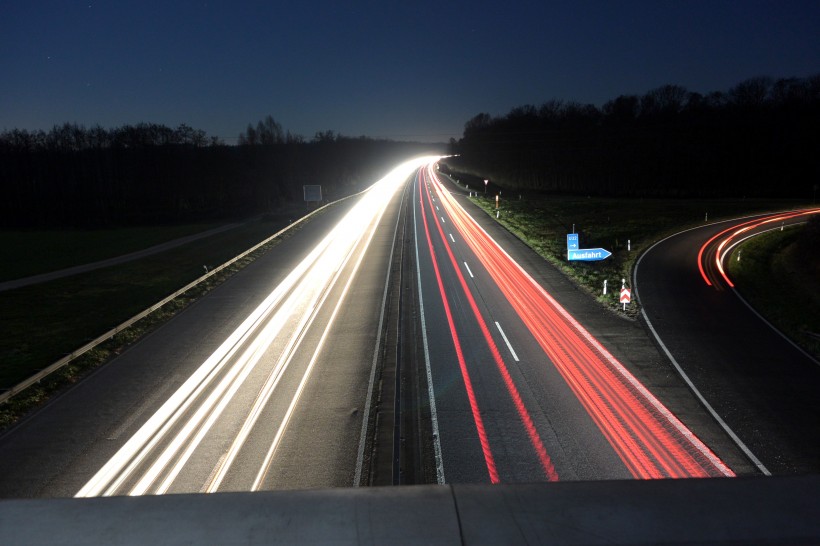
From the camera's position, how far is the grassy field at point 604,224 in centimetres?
2752

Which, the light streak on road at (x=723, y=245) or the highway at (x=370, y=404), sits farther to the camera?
the light streak on road at (x=723, y=245)

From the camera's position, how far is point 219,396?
1295 centimetres

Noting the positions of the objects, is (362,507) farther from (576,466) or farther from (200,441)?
(200,441)

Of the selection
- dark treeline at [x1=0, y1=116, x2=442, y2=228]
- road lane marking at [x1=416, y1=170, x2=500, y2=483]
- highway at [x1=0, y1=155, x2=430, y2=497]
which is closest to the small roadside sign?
dark treeline at [x1=0, y1=116, x2=442, y2=228]

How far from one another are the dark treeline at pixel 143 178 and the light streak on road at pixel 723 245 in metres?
47.2

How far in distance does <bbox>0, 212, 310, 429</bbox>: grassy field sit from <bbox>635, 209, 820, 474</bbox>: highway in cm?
1572

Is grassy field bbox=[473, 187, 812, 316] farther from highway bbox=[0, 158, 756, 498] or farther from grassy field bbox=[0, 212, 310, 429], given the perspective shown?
grassy field bbox=[0, 212, 310, 429]

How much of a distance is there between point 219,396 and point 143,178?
107116 millimetres

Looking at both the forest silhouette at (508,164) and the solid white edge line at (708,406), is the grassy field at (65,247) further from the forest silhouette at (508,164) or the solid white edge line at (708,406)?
the solid white edge line at (708,406)

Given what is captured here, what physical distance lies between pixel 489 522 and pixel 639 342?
14.5m

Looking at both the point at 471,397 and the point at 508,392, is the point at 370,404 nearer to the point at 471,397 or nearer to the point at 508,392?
the point at 471,397

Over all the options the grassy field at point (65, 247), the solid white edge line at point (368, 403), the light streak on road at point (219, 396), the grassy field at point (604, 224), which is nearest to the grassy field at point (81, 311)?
the light streak on road at point (219, 396)

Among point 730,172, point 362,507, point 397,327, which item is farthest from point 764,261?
point 730,172

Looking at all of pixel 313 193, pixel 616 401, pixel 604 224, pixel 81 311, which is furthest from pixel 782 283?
pixel 313 193
